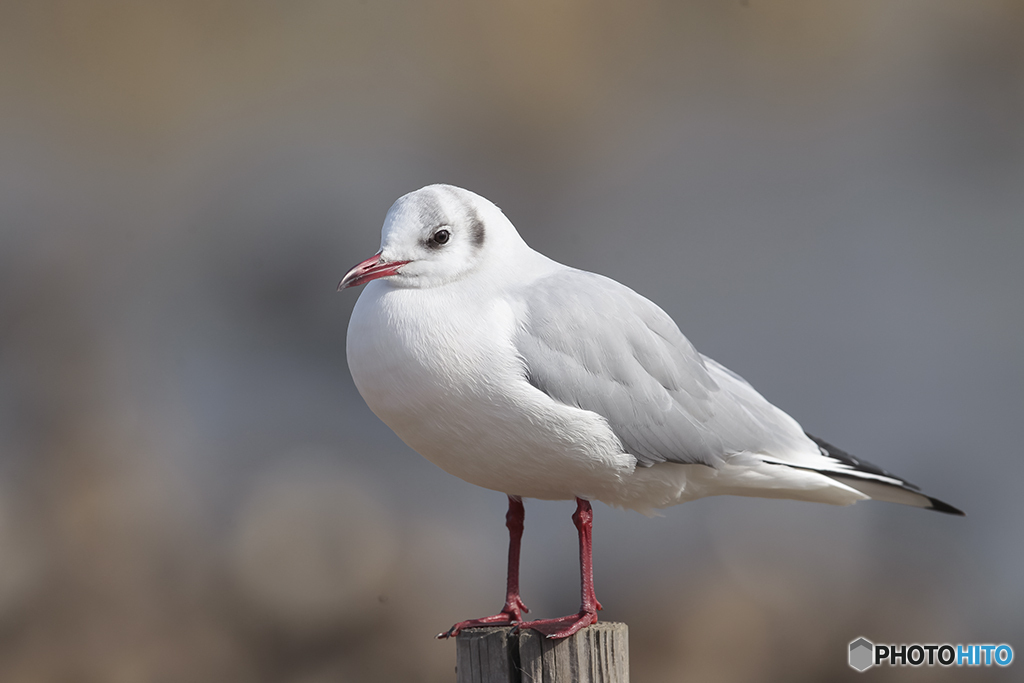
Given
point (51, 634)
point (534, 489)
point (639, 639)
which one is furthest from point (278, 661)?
point (534, 489)

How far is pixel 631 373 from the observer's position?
1.89 meters

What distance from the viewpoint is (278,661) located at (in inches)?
163

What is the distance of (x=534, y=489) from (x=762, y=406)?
0.67 metres

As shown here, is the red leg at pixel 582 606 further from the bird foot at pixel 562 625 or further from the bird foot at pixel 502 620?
the bird foot at pixel 502 620

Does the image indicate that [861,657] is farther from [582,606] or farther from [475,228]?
[475,228]

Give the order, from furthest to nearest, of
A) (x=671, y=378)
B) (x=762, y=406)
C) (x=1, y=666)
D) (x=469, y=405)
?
(x=1, y=666), (x=762, y=406), (x=671, y=378), (x=469, y=405)

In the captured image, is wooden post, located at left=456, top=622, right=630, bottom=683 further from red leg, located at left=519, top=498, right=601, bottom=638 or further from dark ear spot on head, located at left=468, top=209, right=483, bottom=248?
dark ear spot on head, located at left=468, top=209, right=483, bottom=248

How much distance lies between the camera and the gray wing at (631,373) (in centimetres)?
178

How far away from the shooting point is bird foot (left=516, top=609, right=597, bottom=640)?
5.60ft

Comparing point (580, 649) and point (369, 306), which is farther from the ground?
point (369, 306)

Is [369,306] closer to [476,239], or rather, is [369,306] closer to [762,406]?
[476,239]

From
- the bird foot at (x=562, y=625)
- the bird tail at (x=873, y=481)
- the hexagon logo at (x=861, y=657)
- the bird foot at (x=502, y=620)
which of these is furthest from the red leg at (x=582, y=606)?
the hexagon logo at (x=861, y=657)

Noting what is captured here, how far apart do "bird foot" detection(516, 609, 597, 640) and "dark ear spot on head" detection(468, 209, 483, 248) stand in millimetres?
759

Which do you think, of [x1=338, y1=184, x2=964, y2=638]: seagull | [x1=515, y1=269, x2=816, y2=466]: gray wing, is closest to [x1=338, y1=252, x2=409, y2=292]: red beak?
[x1=338, y1=184, x2=964, y2=638]: seagull
